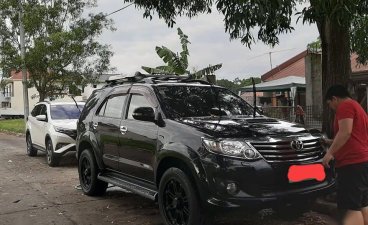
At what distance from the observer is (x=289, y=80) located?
2248 centimetres

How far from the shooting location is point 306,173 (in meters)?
5.07

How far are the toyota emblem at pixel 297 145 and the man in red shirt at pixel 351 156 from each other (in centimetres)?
34

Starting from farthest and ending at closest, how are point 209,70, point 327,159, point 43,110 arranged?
point 209,70, point 43,110, point 327,159

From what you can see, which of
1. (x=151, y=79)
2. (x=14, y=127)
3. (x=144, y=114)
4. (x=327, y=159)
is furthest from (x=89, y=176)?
(x=14, y=127)

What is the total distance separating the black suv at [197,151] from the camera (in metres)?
4.85

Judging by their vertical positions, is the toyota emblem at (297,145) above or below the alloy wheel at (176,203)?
above

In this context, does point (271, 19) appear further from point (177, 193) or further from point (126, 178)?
point (126, 178)

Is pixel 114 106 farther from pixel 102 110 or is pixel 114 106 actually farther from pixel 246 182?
pixel 246 182

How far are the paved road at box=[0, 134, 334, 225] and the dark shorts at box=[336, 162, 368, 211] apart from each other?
118cm

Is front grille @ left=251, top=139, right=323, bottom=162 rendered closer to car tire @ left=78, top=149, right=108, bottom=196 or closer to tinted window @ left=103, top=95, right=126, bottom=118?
tinted window @ left=103, top=95, right=126, bottom=118

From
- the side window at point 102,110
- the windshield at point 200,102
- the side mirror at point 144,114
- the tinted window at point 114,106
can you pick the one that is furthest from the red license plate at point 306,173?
the side window at point 102,110

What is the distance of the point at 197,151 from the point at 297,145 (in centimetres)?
107

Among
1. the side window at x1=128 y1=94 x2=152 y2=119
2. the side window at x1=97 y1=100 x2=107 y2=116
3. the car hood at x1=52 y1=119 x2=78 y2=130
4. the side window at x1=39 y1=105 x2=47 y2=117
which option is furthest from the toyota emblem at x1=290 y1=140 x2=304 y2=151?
the side window at x1=39 y1=105 x2=47 y2=117

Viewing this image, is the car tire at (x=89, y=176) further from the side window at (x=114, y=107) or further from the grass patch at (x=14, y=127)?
the grass patch at (x=14, y=127)
